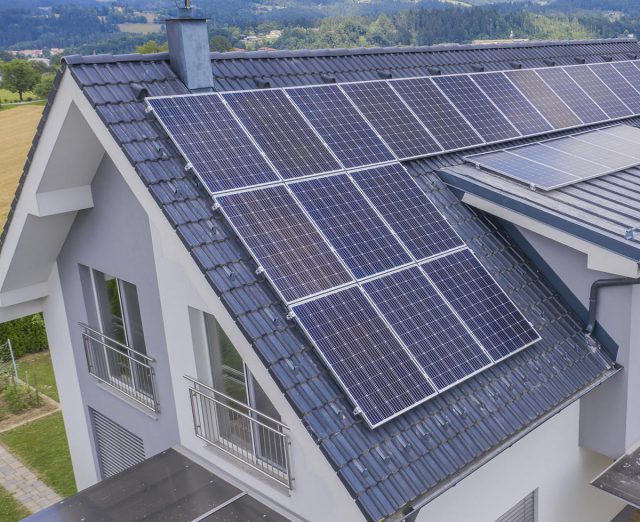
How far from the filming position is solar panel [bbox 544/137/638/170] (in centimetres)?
1251

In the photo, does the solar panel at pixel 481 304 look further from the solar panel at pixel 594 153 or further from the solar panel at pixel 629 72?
the solar panel at pixel 629 72

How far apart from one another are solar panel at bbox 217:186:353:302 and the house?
0.61ft

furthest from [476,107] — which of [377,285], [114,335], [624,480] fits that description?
[114,335]

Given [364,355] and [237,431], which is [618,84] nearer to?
[364,355]

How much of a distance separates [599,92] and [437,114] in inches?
248

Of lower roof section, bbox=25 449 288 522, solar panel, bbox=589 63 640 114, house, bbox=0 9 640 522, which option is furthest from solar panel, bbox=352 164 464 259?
solar panel, bbox=589 63 640 114

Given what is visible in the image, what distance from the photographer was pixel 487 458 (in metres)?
8.20

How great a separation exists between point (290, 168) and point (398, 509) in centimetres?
500

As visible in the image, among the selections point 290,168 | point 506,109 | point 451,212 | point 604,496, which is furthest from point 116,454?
point 506,109

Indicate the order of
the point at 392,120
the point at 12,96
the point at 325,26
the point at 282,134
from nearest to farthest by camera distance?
the point at 282,134 → the point at 392,120 → the point at 325,26 → the point at 12,96

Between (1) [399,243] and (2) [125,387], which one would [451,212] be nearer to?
(1) [399,243]

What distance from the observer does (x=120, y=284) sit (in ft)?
39.3

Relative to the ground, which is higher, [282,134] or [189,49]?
[189,49]

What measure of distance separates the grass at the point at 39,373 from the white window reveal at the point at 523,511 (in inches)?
684
